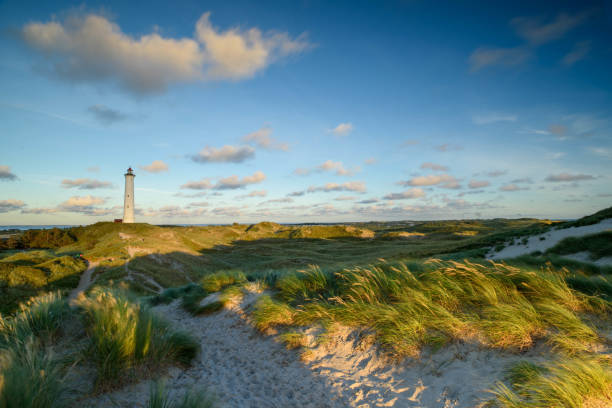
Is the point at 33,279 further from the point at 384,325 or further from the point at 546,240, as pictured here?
Result: the point at 546,240

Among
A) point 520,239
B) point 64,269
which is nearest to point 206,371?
point 64,269

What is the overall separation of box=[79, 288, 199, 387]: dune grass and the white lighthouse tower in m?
55.7

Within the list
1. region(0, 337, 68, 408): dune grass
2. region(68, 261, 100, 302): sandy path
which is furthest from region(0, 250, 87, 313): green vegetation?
region(0, 337, 68, 408): dune grass

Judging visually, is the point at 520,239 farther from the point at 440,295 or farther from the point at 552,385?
the point at 552,385

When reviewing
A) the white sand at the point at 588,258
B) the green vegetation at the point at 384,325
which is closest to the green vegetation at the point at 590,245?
the white sand at the point at 588,258

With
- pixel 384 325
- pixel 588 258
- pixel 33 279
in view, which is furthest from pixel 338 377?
pixel 33 279

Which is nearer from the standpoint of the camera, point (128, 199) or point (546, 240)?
point (546, 240)

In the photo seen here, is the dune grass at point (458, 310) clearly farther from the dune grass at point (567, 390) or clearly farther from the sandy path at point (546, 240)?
the sandy path at point (546, 240)

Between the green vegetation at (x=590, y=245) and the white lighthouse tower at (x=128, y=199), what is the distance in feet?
203

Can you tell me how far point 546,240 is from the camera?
24594 millimetres

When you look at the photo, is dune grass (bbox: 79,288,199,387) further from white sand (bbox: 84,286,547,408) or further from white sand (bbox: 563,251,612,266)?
white sand (bbox: 563,251,612,266)

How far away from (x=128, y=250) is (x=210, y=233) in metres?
38.1

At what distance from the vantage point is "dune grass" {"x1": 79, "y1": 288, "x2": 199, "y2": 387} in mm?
4117

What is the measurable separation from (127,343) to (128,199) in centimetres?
5808
